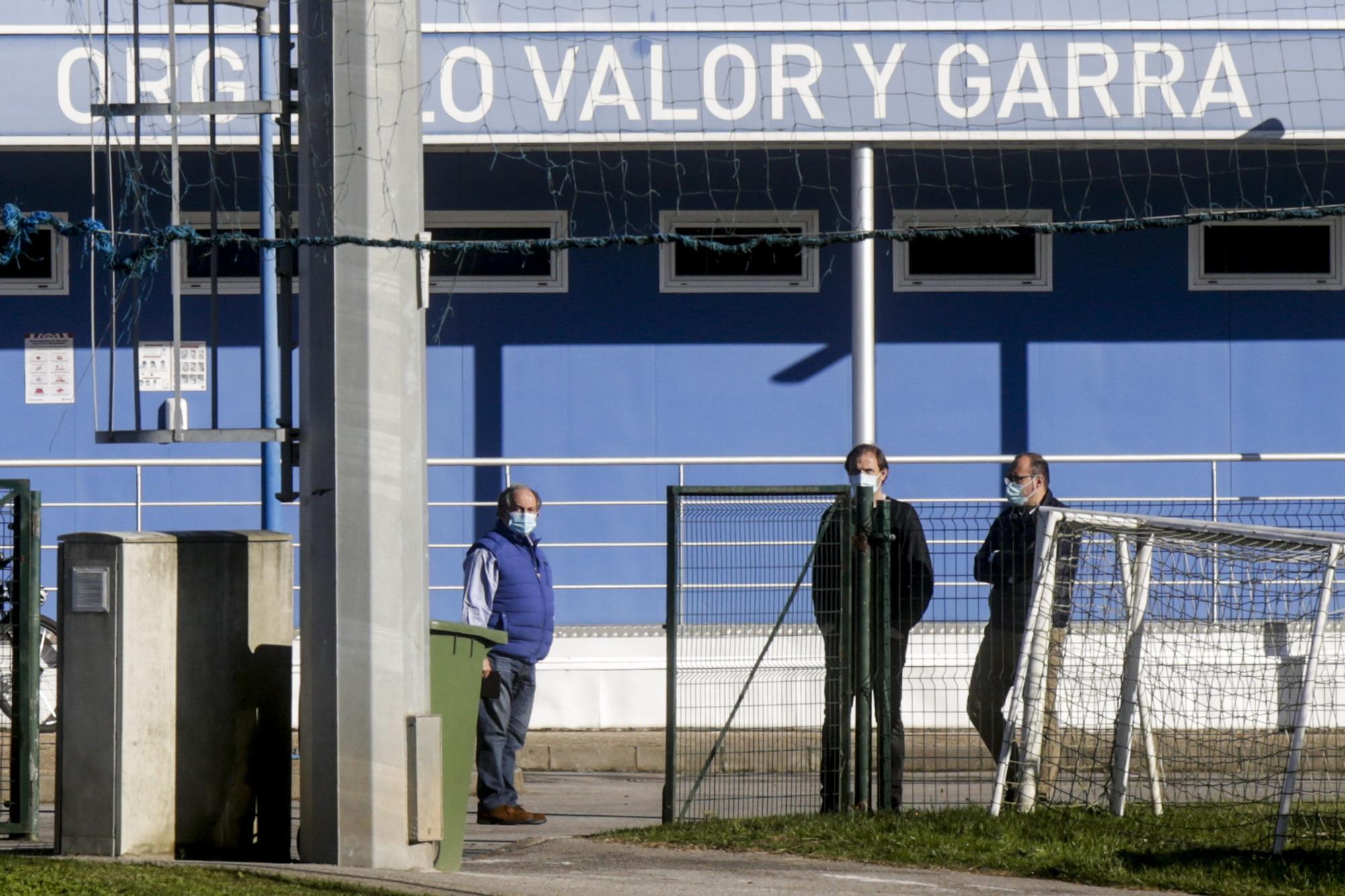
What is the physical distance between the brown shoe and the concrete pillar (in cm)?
252

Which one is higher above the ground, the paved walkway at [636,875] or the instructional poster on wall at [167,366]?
the instructional poster on wall at [167,366]

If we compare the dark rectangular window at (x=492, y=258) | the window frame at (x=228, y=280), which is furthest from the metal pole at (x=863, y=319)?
the window frame at (x=228, y=280)

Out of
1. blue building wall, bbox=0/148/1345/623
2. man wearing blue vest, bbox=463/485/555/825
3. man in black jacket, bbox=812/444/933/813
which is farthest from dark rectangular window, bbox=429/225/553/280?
man in black jacket, bbox=812/444/933/813

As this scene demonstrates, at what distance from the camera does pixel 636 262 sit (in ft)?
43.1

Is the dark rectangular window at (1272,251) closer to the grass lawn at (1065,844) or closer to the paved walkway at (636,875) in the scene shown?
the grass lawn at (1065,844)

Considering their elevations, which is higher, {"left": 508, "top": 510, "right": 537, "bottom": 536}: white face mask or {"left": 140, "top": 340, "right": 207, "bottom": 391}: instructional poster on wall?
{"left": 140, "top": 340, "right": 207, "bottom": 391}: instructional poster on wall

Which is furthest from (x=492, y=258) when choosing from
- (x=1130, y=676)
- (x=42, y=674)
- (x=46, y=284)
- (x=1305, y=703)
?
(x=1305, y=703)

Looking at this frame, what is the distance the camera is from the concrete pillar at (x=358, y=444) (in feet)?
20.8

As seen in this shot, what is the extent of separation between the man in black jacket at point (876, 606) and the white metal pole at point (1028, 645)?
1.83ft

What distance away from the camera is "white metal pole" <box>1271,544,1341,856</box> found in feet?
22.9

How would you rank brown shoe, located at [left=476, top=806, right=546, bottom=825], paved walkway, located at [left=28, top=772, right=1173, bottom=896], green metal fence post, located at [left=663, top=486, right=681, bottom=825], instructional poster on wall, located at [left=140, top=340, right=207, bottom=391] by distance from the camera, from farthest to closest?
instructional poster on wall, located at [left=140, top=340, right=207, bottom=391] → brown shoe, located at [left=476, top=806, right=546, bottom=825] → green metal fence post, located at [left=663, top=486, right=681, bottom=825] → paved walkway, located at [left=28, top=772, right=1173, bottom=896]

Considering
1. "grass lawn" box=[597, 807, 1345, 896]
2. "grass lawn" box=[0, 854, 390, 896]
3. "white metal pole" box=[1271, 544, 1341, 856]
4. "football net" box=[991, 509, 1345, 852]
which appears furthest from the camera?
"football net" box=[991, 509, 1345, 852]

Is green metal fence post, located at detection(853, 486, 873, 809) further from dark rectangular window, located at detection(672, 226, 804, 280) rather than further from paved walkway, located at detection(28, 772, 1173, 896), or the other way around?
dark rectangular window, located at detection(672, 226, 804, 280)

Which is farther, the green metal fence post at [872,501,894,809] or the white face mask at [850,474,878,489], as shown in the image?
the white face mask at [850,474,878,489]
